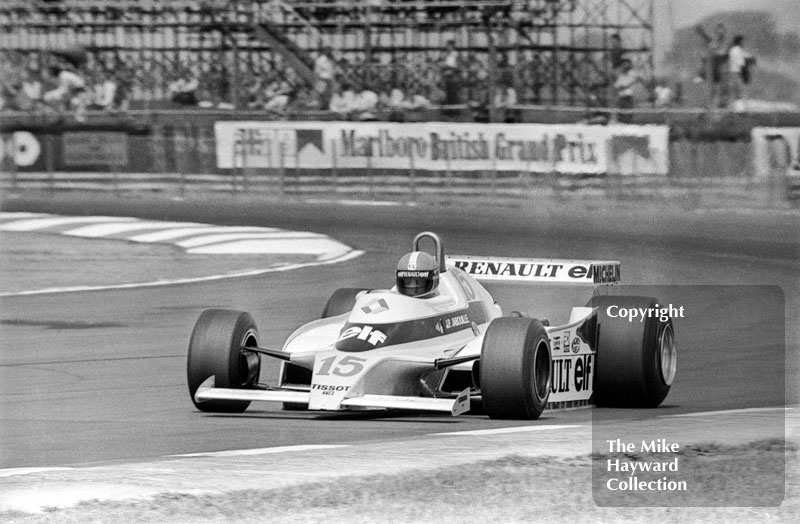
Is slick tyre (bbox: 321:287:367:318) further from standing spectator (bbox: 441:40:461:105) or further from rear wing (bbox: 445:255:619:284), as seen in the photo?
standing spectator (bbox: 441:40:461:105)

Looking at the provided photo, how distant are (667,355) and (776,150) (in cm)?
1266

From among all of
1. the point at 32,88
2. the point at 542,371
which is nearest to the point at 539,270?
the point at 542,371

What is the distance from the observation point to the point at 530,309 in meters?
12.6

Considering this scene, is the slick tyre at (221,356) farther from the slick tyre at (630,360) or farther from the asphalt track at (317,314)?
the slick tyre at (630,360)

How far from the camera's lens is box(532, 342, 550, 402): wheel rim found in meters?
7.71

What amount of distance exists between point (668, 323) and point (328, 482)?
3.30 metres

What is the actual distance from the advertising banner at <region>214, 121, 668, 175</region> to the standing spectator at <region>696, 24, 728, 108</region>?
938 mm

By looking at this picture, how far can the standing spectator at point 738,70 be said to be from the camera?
21016 millimetres

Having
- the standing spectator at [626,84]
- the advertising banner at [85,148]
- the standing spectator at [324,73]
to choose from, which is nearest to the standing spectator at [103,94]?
the advertising banner at [85,148]

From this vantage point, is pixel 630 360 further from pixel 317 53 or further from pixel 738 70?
pixel 317 53

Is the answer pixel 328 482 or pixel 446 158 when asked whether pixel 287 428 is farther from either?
pixel 446 158

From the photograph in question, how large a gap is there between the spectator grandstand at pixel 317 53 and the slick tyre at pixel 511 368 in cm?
1609

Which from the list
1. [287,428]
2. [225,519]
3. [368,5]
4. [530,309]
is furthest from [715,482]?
[368,5]

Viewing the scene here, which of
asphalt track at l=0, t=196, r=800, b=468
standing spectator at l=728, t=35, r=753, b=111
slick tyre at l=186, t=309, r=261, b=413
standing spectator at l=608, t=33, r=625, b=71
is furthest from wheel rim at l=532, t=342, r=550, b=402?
standing spectator at l=608, t=33, r=625, b=71
